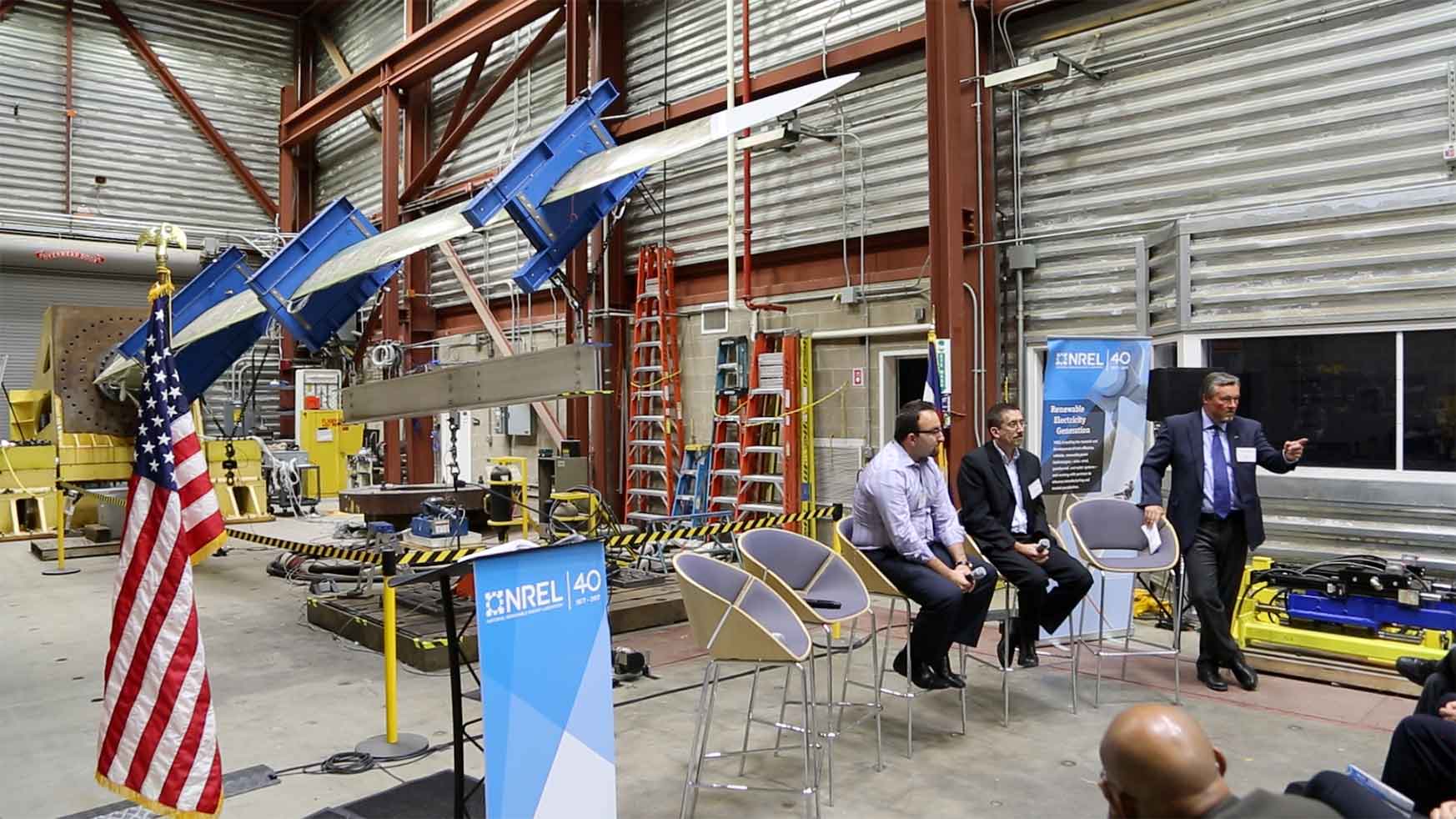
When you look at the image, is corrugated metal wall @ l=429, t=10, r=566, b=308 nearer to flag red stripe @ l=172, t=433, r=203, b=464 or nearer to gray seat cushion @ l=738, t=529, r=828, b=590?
gray seat cushion @ l=738, t=529, r=828, b=590

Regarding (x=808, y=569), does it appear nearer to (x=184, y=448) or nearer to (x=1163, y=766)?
(x=184, y=448)

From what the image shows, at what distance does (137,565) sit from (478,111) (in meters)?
11.2

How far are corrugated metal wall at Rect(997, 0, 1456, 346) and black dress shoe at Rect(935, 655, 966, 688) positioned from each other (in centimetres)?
356

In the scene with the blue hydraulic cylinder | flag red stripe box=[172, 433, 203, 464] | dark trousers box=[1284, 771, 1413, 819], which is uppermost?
the blue hydraulic cylinder

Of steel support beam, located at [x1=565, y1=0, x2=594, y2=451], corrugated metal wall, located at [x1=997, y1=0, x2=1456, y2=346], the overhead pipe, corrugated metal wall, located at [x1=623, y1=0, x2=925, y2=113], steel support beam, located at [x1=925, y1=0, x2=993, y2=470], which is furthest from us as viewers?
steel support beam, located at [x1=565, y1=0, x2=594, y2=451]

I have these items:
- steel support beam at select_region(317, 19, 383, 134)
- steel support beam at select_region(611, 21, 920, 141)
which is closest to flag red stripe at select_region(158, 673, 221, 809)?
steel support beam at select_region(611, 21, 920, 141)

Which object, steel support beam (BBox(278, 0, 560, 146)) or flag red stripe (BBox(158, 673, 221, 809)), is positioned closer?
flag red stripe (BBox(158, 673, 221, 809))

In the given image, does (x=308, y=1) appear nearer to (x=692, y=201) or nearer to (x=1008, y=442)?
(x=692, y=201)

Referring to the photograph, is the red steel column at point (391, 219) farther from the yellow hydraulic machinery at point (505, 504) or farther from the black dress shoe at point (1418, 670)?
the black dress shoe at point (1418, 670)

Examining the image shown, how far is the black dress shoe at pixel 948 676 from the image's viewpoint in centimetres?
450

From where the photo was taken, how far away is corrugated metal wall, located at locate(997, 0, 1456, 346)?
19.6 feet

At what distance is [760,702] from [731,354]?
564 centimetres

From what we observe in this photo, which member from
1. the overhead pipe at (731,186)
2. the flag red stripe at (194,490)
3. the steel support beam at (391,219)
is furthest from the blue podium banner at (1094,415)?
the steel support beam at (391,219)

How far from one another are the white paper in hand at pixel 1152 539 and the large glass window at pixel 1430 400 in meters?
2.23
